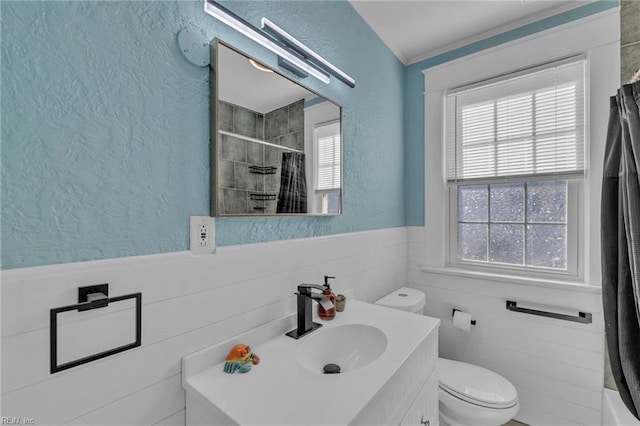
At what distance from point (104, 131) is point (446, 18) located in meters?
2.01

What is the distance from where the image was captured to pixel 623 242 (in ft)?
3.78

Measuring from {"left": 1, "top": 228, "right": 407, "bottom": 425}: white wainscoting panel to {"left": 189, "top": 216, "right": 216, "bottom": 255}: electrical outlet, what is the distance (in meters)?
0.04

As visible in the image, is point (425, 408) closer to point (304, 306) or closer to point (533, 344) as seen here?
point (304, 306)

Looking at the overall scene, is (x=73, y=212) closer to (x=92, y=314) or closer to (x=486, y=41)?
(x=92, y=314)

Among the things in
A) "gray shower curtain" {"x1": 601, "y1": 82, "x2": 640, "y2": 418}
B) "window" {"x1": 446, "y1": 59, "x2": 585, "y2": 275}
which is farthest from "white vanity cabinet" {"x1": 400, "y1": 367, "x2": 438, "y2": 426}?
"window" {"x1": 446, "y1": 59, "x2": 585, "y2": 275}

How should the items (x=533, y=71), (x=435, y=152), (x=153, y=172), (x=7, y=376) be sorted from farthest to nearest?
(x=435, y=152) < (x=533, y=71) < (x=153, y=172) < (x=7, y=376)

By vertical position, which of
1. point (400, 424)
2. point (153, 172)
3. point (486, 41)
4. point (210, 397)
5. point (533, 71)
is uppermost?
point (486, 41)

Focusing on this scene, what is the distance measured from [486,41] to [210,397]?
8.21 ft

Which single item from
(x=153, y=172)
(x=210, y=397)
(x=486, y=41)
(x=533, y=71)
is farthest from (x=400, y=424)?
(x=486, y=41)

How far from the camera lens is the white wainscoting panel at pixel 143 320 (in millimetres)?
593

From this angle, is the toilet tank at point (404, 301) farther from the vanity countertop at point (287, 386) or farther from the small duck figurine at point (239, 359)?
the small duck figurine at point (239, 359)

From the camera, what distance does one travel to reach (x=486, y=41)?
1.94 m

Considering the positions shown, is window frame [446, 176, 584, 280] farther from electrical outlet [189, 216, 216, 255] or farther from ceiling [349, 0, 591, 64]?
electrical outlet [189, 216, 216, 255]

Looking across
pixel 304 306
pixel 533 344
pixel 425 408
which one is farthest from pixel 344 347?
pixel 533 344
